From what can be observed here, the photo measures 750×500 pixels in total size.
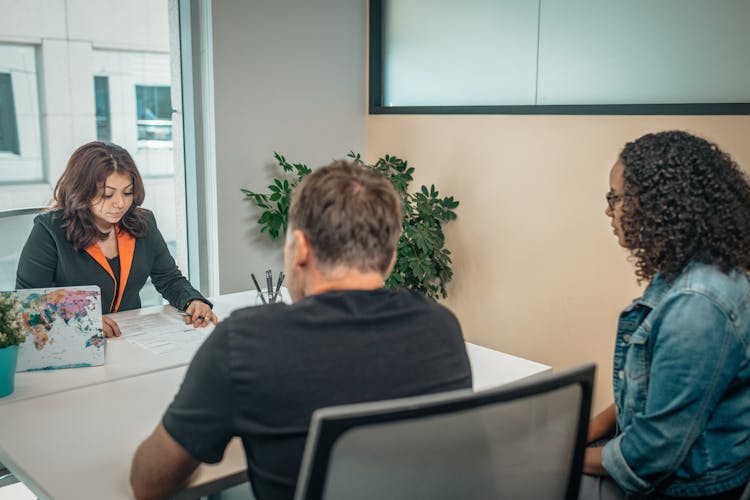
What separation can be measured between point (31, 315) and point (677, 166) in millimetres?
1613

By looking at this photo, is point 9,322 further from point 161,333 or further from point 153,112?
point 153,112

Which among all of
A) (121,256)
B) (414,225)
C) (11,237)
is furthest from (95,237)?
(414,225)

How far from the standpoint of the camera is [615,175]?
1.72 m

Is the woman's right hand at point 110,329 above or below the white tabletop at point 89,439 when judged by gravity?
above

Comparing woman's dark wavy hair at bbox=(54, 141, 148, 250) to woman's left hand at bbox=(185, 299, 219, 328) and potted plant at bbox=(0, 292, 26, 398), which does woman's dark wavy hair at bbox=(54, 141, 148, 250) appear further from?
potted plant at bbox=(0, 292, 26, 398)

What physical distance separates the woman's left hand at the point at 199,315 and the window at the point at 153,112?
1324 mm

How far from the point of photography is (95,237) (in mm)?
2545

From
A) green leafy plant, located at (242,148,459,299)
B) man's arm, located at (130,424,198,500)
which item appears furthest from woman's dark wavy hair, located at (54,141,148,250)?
man's arm, located at (130,424,198,500)

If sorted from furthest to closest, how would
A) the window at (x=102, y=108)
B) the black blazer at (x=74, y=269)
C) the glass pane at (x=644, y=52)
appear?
the window at (x=102, y=108) → the glass pane at (x=644, y=52) → the black blazer at (x=74, y=269)

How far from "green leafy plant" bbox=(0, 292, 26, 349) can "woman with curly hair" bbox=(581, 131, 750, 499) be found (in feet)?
4.49

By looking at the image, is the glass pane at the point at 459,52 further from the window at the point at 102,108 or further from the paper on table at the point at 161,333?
the paper on table at the point at 161,333

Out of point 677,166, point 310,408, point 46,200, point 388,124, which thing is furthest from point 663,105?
point 46,200

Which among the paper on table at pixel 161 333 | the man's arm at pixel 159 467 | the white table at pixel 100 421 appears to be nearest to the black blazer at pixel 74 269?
the paper on table at pixel 161 333

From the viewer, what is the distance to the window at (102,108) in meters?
3.25
